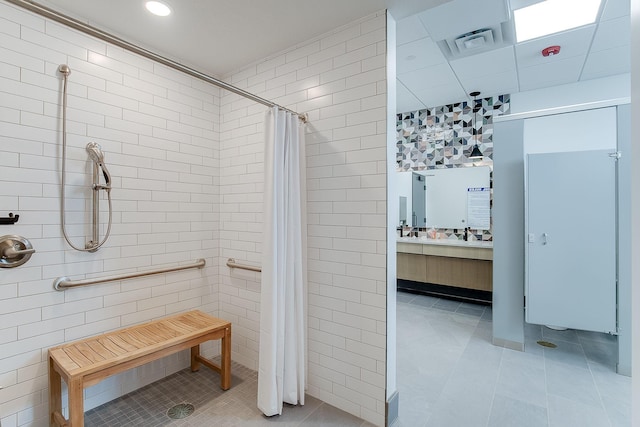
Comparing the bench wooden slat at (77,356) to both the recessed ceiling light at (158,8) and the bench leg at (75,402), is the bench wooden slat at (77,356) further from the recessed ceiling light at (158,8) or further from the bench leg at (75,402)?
the recessed ceiling light at (158,8)

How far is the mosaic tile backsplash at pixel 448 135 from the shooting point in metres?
4.27

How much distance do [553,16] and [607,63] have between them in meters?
1.36

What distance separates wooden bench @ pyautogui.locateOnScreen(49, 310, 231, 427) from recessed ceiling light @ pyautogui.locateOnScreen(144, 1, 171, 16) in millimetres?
2178

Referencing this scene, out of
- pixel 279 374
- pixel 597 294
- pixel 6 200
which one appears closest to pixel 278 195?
pixel 279 374

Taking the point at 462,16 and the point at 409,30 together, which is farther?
the point at 409,30

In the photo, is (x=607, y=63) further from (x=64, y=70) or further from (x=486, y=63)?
(x=64, y=70)

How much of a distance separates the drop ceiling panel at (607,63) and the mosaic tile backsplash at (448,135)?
866mm

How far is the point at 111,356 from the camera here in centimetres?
178

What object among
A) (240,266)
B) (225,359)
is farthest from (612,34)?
(225,359)

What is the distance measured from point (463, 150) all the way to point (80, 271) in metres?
4.66

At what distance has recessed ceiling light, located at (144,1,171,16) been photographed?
1905mm

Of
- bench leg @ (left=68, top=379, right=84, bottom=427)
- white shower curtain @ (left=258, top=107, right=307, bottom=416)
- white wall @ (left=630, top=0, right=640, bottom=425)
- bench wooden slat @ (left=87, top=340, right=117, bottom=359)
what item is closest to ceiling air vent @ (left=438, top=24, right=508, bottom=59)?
white shower curtain @ (left=258, top=107, right=307, bottom=416)

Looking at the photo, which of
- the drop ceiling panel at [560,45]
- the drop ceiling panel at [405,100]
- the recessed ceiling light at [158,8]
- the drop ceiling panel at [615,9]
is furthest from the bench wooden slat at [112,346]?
the drop ceiling panel at [615,9]

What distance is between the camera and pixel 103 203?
211cm
